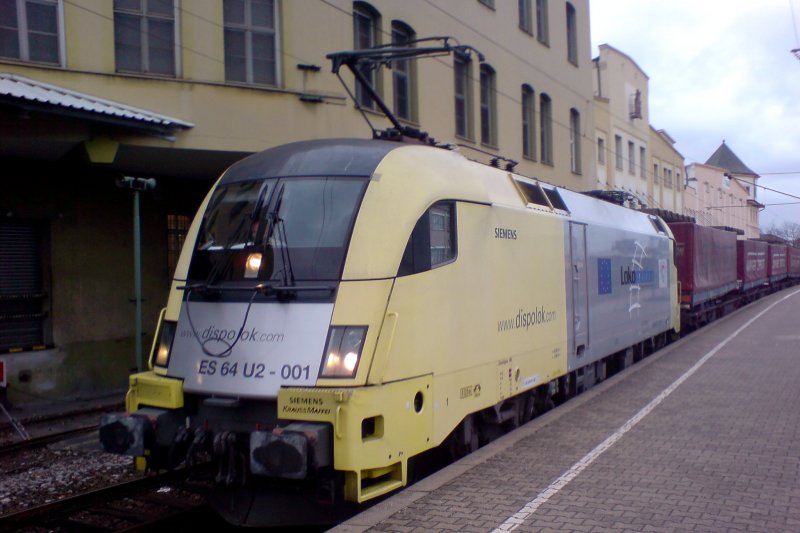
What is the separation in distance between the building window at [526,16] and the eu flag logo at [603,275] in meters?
12.4

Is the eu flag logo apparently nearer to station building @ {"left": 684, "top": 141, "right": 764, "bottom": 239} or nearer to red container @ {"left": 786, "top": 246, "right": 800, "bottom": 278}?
station building @ {"left": 684, "top": 141, "right": 764, "bottom": 239}

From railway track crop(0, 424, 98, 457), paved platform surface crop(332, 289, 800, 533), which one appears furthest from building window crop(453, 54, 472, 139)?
railway track crop(0, 424, 98, 457)

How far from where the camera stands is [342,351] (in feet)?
18.5

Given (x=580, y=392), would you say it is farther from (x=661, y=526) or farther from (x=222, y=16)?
(x=222, y=16)

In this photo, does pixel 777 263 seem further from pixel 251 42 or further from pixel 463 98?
pixel 251 42

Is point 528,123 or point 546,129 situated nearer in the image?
point 528,123

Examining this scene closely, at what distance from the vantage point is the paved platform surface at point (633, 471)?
17.7 feet

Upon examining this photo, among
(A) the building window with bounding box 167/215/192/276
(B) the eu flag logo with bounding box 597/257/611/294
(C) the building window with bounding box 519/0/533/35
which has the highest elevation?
(C) the building window with bounding box 519/0/533/35

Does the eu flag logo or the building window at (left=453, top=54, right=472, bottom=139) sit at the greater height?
the building window at (left=453, top=54, right=472, bottom=139)

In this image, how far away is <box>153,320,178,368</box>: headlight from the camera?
6.43 meters

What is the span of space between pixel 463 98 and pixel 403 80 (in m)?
2.73

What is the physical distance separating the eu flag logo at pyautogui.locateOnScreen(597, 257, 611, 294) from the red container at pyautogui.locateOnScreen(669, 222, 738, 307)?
7524 millimetres

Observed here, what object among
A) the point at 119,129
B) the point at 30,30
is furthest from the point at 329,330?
the point at 30,30

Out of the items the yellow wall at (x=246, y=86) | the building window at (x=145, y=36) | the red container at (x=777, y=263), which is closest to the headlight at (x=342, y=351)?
the yellow wall at (x=246, y=86)
